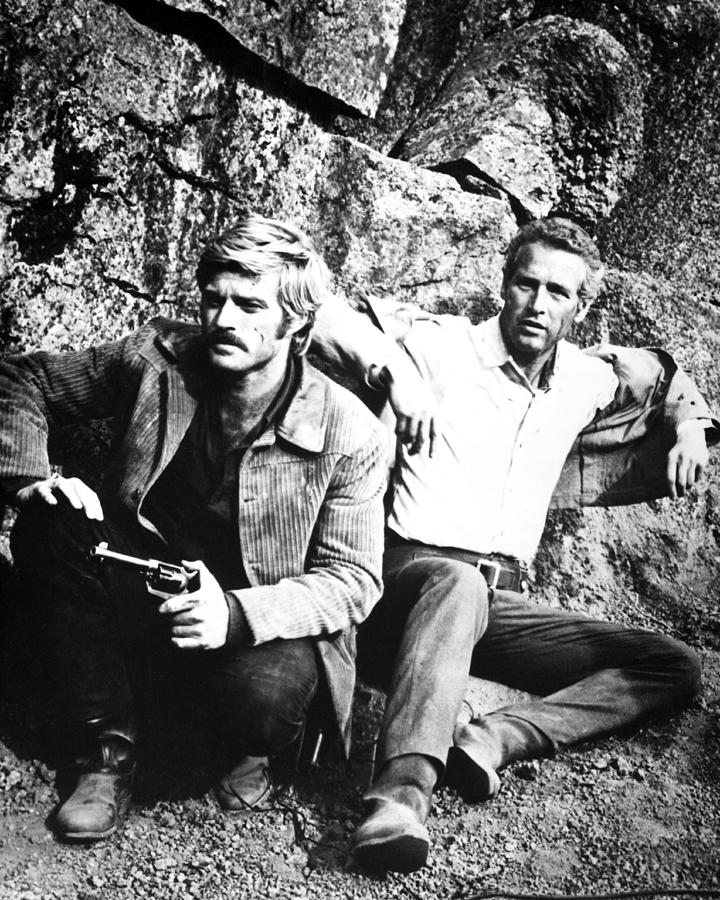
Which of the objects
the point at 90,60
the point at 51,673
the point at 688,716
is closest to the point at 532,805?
the point at 688,716

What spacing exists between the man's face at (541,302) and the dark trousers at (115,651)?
122 centimetres

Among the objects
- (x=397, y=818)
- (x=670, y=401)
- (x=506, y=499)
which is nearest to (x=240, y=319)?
(x=506, y=499)

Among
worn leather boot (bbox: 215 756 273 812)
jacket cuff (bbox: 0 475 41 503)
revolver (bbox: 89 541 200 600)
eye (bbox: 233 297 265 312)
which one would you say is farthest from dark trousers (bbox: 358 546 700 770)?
jacket cuff (bbox: 0 475 41 503)

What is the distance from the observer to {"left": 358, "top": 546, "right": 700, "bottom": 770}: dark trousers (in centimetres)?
276

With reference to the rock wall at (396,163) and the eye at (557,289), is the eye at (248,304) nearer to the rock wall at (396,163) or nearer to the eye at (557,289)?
the rock wall at (396,163)

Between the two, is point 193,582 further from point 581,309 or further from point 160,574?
point 581,309

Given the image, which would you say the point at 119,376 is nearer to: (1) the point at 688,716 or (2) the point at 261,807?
(2) the point at 261,807

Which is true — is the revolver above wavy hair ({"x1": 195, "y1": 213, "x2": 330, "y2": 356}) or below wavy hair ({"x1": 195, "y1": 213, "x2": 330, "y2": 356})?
below

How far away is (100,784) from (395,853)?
72 centimetres

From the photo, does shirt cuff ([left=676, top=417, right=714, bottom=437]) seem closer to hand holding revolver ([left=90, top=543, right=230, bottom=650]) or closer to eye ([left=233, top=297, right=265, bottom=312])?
eye ([left=233, top=297, right=265, bottom=312])

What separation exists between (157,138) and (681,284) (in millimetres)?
1817

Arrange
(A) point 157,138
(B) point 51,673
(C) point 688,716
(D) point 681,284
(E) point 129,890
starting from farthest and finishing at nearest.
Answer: (D) point 681,284 → (A) point 157,138 → (C) point 688,716 → (B) point 51,673 → (E) point 129,890

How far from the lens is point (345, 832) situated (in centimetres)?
269

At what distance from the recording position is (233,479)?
2.85m
